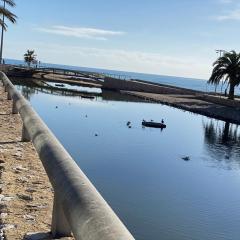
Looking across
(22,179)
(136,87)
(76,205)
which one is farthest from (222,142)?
(136,87)

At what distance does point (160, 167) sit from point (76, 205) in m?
24.8

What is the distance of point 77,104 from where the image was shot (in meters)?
66.4

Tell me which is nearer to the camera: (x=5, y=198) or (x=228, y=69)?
(x=5, y=198)

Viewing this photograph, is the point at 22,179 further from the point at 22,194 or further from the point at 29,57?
the point at 29,57

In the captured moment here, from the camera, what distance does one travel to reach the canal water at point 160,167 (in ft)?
55.8

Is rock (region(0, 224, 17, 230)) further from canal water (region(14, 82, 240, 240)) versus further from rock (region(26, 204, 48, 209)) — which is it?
canal water (region(14, 82, 240, 240))

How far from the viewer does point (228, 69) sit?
68.8m

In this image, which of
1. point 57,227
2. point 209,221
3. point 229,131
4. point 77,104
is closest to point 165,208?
point 209,221

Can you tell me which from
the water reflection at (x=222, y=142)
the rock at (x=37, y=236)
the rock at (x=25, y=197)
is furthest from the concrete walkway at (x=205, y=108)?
the rock at (x=37, y=236)

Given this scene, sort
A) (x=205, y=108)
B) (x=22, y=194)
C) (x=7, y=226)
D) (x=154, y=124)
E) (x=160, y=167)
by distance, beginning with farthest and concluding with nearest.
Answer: (x=205, y=108) → (x=154, y=124) → (x=160, y=167) → (x=22, y=194) → (x=7, y=226)

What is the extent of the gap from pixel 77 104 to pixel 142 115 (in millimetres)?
10941

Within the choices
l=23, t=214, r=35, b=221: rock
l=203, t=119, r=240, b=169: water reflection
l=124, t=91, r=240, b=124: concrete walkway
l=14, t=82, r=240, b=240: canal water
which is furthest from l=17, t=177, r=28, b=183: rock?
l=124, t=91, r=240, b=124: concrete walkway

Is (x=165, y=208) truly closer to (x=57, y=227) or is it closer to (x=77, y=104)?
(x=57, y=227)

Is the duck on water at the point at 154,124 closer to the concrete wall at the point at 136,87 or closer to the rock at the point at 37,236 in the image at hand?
the concrete wall at the point at 136,87
